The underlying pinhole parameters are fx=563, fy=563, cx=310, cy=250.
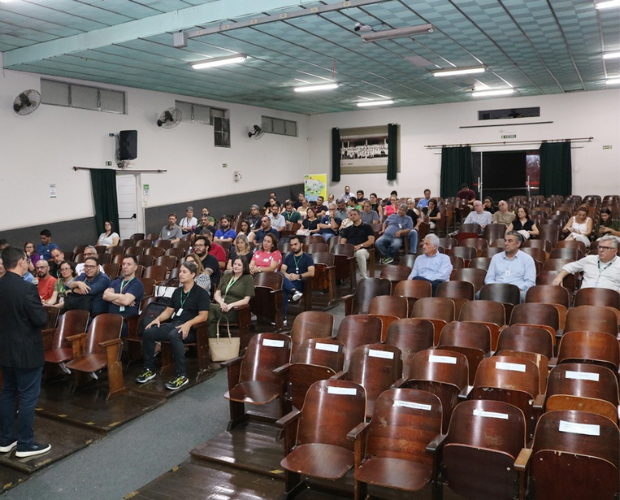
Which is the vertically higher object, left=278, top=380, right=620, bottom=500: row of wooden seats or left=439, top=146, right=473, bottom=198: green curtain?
left=439, top=146, right=473, bottom=198: green curtain

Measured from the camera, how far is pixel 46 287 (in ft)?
20.4

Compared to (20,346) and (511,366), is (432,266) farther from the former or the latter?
(20,346)

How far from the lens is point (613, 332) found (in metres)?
4.02

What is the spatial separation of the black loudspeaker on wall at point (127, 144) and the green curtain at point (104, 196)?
0.44 metres

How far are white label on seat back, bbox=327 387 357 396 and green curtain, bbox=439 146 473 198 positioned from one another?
13232 millimetres

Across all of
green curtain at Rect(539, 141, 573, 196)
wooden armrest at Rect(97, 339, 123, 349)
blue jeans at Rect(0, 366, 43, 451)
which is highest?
green curtain at Rect(539, 141, 573, 196)

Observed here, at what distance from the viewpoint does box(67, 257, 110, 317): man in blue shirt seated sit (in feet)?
18.1

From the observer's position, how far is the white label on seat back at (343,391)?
126 inches

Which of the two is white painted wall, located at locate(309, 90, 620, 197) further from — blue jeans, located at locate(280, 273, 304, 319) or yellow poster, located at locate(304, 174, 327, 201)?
blue jeans, located at locate(280, 273, 304, 319)

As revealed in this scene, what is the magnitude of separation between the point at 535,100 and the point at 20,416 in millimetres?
14287

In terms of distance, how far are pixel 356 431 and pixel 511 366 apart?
1098 millimetres

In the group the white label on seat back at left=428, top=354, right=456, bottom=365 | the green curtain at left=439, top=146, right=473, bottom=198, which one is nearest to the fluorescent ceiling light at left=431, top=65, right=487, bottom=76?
the green curtain at left=439, top=146, right=473, bottom=198

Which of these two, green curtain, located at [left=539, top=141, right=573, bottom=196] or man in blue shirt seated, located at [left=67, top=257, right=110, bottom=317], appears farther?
green curtain, located at [left=539, top=141, right=573, bottom=196]

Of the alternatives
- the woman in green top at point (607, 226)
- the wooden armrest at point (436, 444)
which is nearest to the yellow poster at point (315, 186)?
the woman in green top at point (607, 226)
